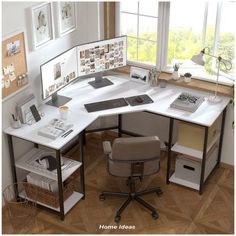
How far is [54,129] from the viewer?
438cm

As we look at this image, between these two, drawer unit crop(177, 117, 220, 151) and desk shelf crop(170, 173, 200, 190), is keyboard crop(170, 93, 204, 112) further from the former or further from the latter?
desk shelf crop(170, 173, 200, 190)

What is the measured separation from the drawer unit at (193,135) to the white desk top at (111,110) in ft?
0.52

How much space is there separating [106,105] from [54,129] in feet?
2.24

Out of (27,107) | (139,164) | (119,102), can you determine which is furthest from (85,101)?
(139,164)

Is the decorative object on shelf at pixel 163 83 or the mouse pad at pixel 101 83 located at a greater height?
the decorative object on shelf at pixel 163 83

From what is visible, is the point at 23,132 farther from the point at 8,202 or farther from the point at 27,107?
the point at 8,202

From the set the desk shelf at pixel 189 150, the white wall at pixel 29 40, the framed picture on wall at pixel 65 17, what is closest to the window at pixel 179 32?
the white wall at pixel 29 40

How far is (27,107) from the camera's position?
14.9 feet

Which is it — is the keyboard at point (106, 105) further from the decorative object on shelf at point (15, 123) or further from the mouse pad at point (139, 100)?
the decorative object on shelf at point (15, 123)

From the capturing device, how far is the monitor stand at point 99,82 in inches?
205

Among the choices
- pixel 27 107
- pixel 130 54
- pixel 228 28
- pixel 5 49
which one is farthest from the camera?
pixel 130 54

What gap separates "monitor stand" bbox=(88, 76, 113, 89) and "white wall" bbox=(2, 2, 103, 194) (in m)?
0.45

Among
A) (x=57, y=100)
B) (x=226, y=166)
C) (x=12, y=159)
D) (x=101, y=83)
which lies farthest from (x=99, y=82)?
(x=226, y=166)

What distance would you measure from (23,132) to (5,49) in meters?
0.76
